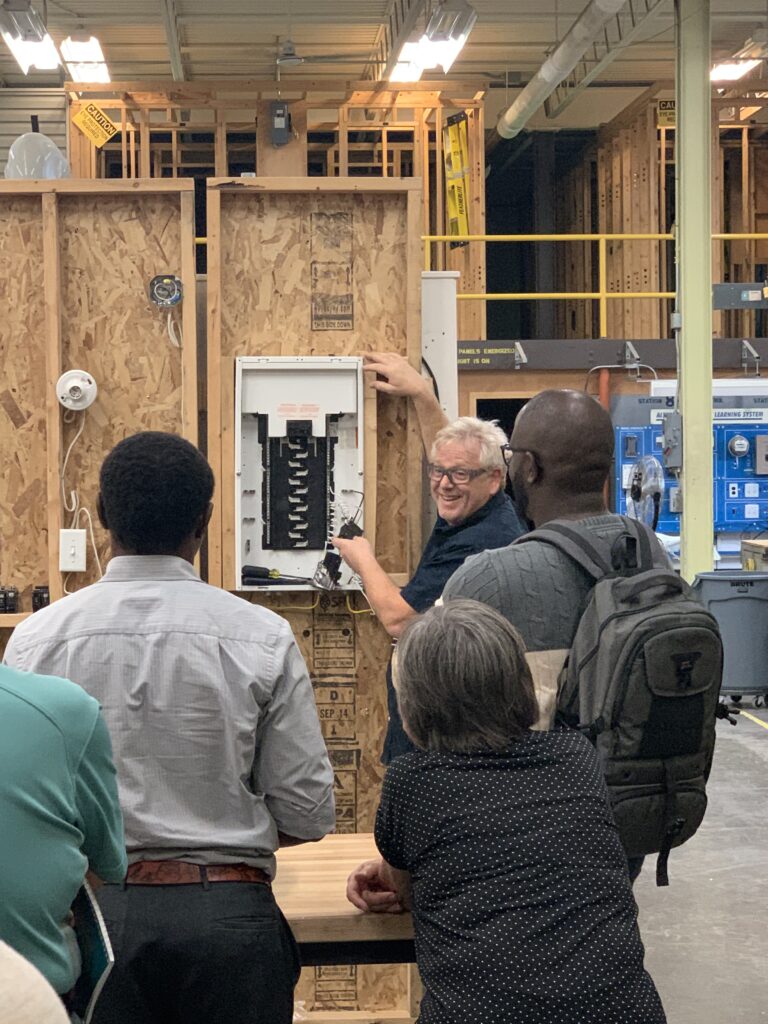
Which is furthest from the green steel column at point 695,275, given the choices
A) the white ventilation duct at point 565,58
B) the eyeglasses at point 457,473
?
the eyeglasses at point 457,473

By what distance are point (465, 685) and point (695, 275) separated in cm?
780

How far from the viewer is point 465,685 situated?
2070mm

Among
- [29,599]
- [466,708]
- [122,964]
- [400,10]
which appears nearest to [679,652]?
[466,708]

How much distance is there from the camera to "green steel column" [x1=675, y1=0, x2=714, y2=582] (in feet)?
30.1

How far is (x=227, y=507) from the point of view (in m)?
4.55

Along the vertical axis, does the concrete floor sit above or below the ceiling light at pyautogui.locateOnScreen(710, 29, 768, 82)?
below

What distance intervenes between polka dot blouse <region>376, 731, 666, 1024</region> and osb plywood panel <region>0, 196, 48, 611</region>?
288 cm

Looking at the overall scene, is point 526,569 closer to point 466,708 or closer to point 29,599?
point 466,708

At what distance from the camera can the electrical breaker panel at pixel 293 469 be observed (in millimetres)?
4508

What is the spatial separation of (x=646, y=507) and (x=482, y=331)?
3881 mm

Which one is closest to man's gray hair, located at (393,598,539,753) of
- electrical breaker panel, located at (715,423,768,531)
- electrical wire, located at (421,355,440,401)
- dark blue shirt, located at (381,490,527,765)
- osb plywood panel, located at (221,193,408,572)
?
dark blue shirt, located at (381,490,527,765)

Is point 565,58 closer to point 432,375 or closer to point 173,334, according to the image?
point 432,375

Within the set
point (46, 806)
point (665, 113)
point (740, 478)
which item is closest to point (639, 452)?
point (740, 478)

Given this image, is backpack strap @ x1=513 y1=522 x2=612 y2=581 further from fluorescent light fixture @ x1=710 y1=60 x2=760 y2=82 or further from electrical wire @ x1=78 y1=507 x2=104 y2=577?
fluorescent light fixture @ x1=710 y1=60 x2=760 y2=82
